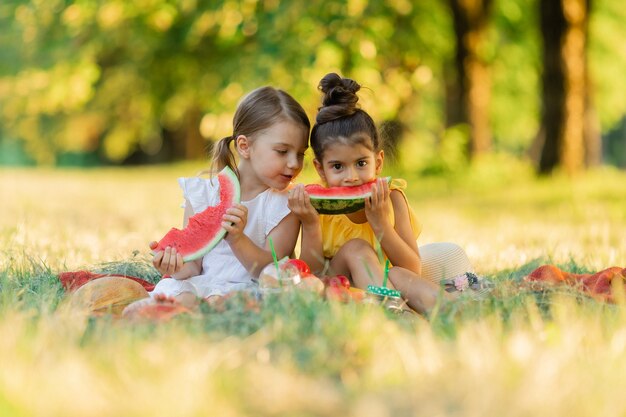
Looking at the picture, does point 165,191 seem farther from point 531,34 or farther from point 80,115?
point 80,115

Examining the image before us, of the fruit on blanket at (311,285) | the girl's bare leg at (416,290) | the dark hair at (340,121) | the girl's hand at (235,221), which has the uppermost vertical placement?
the dark hair at (340,121)

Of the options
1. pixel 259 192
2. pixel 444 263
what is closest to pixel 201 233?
pixel 259 192

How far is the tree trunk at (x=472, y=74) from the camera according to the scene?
1609cm

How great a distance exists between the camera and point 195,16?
576 inches

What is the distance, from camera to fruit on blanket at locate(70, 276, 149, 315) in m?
3.94

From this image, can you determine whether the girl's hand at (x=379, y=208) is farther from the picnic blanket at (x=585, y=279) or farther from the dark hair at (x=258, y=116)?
the picnic blanket at (x=585, y=279)

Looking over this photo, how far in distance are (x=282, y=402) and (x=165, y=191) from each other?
12173 millimetres

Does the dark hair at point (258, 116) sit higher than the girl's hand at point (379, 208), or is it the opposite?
the dark hair at point (258, 116)

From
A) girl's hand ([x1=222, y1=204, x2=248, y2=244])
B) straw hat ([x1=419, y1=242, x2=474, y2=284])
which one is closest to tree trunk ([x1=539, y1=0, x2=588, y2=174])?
straw hat ([x1=419, y1=242, x2=474, y2=284])

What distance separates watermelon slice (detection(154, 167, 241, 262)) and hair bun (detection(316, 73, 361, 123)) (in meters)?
0.61

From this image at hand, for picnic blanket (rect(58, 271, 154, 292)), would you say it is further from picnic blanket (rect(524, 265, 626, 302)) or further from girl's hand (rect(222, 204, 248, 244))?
picnic blanket (rect(524, 265, 626, 302))

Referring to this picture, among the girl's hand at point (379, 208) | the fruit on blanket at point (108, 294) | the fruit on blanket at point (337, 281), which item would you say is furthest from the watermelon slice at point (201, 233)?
the girl's hand at point (379, 208)

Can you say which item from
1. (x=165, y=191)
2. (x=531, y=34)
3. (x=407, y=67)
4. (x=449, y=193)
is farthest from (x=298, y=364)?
(x=531, y=34)

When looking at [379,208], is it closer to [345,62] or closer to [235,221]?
[235,221]
